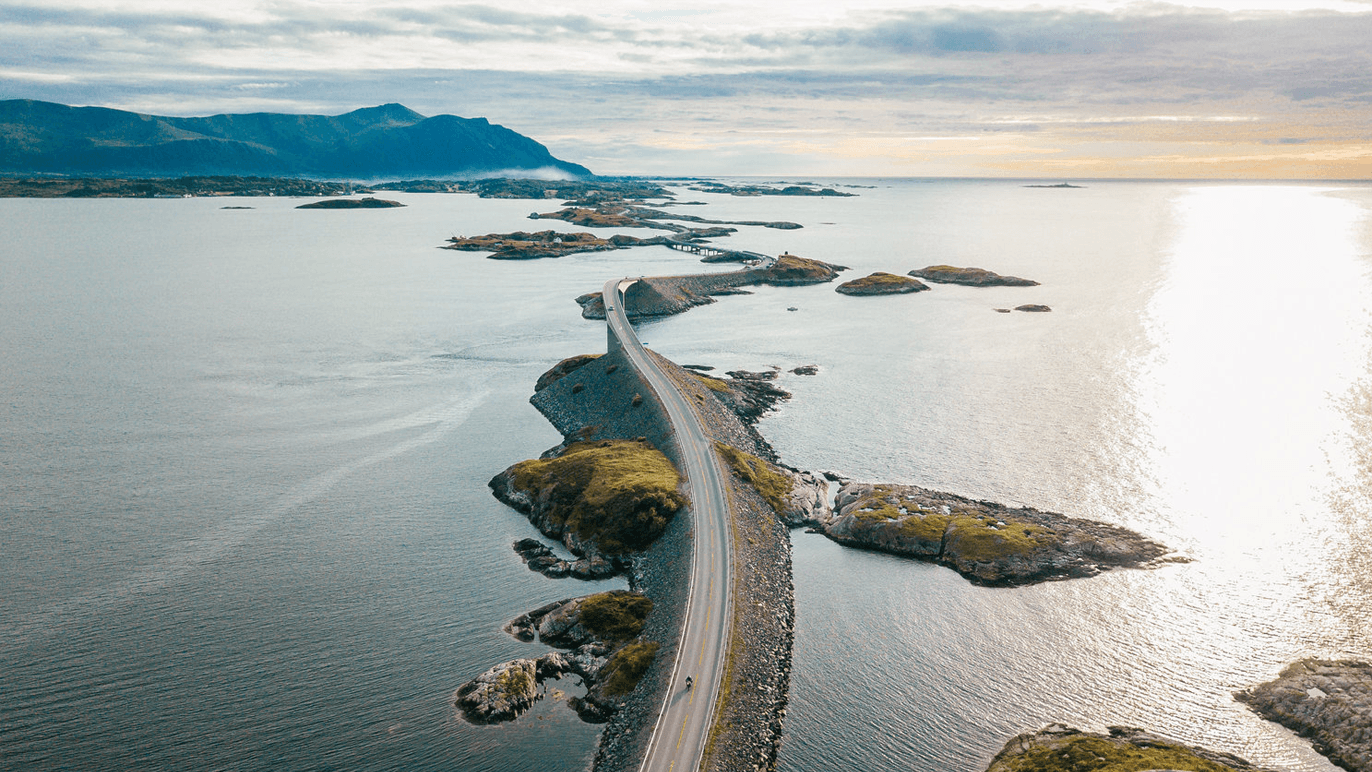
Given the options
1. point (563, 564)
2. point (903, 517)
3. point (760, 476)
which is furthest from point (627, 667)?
point (760, 476)

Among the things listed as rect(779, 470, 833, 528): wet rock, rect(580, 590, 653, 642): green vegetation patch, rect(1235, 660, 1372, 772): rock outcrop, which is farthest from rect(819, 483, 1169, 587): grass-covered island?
rect(580, 590, 653, 642): green vegetation patch

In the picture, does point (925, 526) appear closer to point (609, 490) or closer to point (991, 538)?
point (991, 538)

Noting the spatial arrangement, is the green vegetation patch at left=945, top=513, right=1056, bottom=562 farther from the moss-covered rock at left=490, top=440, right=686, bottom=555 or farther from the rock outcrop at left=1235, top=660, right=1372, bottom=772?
the moss-covered rock at left=490, top=440, right=686, bottom=555

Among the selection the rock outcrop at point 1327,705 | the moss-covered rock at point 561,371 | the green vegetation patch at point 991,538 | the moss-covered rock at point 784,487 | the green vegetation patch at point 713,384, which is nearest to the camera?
the rock outcrop at point 1327,705

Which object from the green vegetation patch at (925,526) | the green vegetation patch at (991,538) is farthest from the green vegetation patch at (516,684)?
the green vegetation patch at (991,538)

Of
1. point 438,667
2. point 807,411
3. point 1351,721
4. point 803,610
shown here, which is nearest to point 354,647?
point 438,667

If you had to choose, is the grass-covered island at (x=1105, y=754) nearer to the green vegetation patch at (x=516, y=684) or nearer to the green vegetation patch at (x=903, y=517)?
the green vegetation patch at (x=903, y=517)
